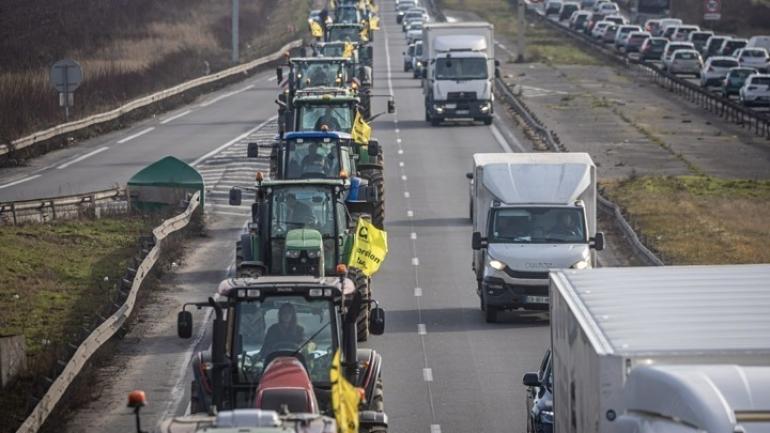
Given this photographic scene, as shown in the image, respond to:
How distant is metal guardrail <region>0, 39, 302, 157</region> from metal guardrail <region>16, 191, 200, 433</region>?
54.2 feet

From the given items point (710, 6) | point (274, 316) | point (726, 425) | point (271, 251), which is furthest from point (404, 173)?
point (710, 6)

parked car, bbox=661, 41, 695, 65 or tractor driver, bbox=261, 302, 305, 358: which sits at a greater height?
tractor driver, bbox=261, 302, 305, 358

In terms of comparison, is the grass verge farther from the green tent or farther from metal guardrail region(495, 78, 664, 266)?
the green tent

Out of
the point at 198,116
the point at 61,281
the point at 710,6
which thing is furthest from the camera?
the point at 710,6

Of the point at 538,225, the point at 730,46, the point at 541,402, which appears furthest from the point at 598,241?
the point at 730,46

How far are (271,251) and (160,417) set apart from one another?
487cm

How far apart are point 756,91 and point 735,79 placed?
458cm

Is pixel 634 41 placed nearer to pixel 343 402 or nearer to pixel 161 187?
pixel 161 187

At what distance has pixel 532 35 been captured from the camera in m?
107

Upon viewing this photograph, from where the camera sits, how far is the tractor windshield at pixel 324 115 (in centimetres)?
3797

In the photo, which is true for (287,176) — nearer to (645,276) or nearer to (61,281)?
(61,281)

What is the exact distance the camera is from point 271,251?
993 inches

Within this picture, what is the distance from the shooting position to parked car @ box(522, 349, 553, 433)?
16.8 m

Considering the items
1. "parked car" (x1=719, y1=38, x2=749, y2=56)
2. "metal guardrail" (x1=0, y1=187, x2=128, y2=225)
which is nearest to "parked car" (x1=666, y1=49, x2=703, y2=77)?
"parked car" (x1=719, y1=38, x2=749, y2=56)
